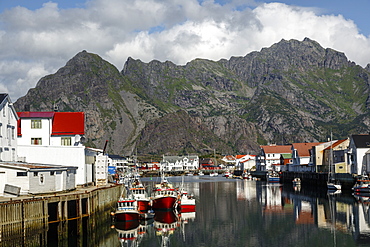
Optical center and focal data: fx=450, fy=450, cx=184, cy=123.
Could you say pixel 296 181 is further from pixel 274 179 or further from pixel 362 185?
pixel 362 185

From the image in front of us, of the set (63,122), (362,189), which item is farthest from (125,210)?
(362,189)

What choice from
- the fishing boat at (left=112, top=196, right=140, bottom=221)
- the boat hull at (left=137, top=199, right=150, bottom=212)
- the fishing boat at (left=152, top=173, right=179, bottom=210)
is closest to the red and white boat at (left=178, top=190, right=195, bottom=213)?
the fishing boat at (left=152, top=173, right=179, bottom=210)

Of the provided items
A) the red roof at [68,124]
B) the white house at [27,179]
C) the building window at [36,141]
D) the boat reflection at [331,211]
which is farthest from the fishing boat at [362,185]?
the white house at [27,179]

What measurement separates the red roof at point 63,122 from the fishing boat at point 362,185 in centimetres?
5880

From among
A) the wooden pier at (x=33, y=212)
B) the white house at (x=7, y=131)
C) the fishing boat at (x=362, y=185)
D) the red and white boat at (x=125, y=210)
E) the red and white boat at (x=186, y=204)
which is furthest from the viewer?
the fishing boat at (x=362, y=185)

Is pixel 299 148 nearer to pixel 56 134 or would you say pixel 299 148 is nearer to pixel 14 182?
pixel 56 134

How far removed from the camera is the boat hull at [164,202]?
71850mm

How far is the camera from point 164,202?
72062mm

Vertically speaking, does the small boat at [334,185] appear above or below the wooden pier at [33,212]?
below

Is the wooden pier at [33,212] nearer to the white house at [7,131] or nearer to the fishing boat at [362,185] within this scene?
the white house at [7,131]

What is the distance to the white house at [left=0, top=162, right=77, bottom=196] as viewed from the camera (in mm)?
48969

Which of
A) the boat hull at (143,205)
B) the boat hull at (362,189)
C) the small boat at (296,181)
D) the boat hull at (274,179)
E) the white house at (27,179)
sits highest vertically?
the white house at (27,179)

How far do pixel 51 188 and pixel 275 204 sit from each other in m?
45.6

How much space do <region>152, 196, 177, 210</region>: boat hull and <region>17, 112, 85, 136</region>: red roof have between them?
16.2m
